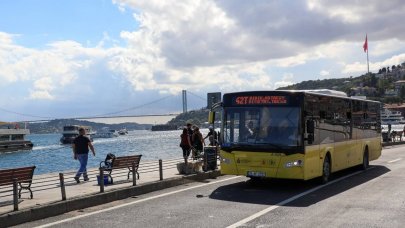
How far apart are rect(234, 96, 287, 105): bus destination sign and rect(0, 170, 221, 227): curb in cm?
294

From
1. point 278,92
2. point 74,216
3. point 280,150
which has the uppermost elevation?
point 278,92

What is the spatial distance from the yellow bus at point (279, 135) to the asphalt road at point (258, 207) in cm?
56

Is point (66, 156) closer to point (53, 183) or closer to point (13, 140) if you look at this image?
point (13, 140)

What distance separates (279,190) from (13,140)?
89280mm

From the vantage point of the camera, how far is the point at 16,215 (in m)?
9.85

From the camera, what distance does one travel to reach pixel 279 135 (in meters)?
13.7

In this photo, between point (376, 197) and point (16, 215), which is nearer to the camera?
point (16, 215)

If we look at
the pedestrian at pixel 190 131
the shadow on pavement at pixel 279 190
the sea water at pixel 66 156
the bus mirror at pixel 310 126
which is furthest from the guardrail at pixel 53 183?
the sea water at pixel 66 156

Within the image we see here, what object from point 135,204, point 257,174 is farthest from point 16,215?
point 257,174

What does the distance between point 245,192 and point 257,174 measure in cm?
66

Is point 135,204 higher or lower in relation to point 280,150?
lower

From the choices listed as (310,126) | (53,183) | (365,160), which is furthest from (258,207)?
(365,160)

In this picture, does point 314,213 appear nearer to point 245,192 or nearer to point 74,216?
point 245,192

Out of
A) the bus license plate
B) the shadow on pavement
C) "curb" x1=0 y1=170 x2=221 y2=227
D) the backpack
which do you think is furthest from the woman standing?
the bus license plate
